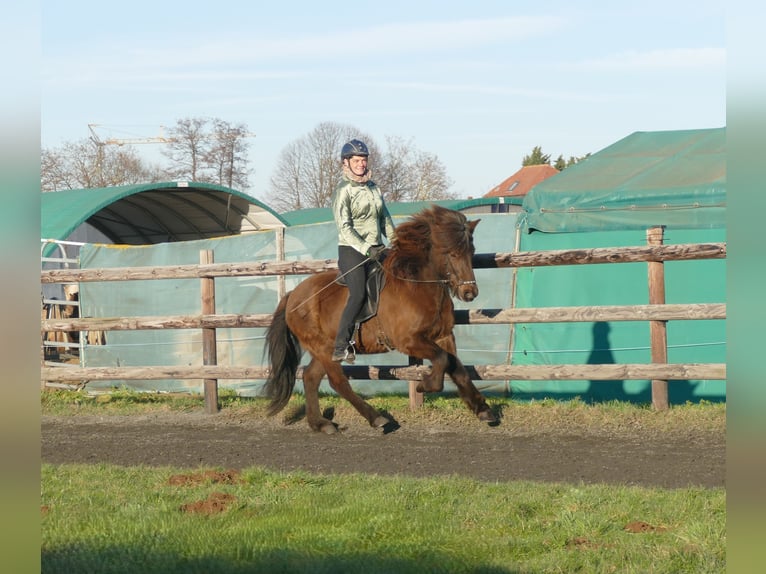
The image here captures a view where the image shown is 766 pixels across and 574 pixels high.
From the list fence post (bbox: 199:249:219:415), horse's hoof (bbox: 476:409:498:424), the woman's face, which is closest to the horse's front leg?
horse's hoof (bbox: 476:409:498:424)

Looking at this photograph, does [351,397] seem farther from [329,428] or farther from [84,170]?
[84,170]

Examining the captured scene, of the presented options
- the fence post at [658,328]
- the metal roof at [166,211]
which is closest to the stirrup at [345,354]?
the fence post at [658,328]

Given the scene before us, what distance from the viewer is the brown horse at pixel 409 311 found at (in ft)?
29.7

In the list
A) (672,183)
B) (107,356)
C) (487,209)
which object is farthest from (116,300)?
(487,209)

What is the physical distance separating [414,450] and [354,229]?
94.3 inches

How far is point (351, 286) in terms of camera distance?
9.41 meters

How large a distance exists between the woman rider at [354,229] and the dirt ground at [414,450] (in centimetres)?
118

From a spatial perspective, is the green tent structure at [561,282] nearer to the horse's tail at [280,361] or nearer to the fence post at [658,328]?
the fence post at [658,328]

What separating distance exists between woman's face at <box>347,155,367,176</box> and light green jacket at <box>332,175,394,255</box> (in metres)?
0.13

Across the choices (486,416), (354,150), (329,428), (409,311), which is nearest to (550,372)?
(486,416)

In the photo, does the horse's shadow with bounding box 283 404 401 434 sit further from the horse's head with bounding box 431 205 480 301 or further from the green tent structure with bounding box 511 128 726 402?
the green tent structure with bounding box 511 128 726 402
